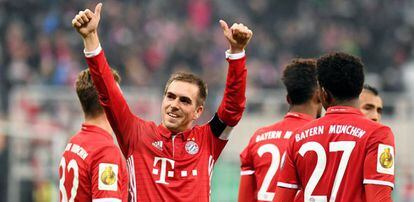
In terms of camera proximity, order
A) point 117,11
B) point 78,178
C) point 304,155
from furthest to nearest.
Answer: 1. point 117,11
2. point 78,178
3. point 304,155

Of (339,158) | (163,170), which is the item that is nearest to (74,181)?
(163,170)

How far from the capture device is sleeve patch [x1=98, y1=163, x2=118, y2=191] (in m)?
7.16

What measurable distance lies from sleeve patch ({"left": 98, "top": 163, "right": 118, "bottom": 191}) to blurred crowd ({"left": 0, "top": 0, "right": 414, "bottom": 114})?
44.1 feet

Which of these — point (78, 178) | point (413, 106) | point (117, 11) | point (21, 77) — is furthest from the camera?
point (117, 11)

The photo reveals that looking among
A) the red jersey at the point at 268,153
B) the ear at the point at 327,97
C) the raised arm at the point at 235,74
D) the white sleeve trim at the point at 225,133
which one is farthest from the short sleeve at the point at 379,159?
the red jersey at the point at 268,153

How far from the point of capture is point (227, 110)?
7332 millimetres

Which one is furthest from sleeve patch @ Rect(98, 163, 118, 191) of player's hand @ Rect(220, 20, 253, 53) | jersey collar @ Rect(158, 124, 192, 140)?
player's hand @ Rect(220, 20, 253, 53)

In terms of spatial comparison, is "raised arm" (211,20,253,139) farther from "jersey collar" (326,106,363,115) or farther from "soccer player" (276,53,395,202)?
"jersey collar" (326,106,363,115)

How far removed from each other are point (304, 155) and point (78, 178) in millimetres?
1554

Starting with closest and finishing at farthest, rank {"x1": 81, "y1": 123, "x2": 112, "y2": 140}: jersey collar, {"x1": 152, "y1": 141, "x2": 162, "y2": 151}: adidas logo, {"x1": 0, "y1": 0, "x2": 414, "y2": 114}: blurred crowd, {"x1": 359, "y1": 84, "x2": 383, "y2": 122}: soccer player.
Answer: {"x1": 152, "y1": 141, "x2": 162, "y2": 151}: adidas logo → {"x1": 81, "y1": 123, "x2": 112, "y2": 140}: jersey collar → {"x1": 359, "y1": 84, "x2": 383, "y2": 122}: soccer player → {"x1": 0, "y1": 0, "x2": 414, "y2": 114}: blurred crowd

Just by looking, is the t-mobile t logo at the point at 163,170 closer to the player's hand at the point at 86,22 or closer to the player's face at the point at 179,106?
the player's face at the point at 179,106

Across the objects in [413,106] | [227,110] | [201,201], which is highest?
[413,106]

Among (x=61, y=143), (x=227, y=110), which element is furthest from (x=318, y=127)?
(x=61, y=143)

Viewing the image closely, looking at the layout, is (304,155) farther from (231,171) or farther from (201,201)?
(231,171)
